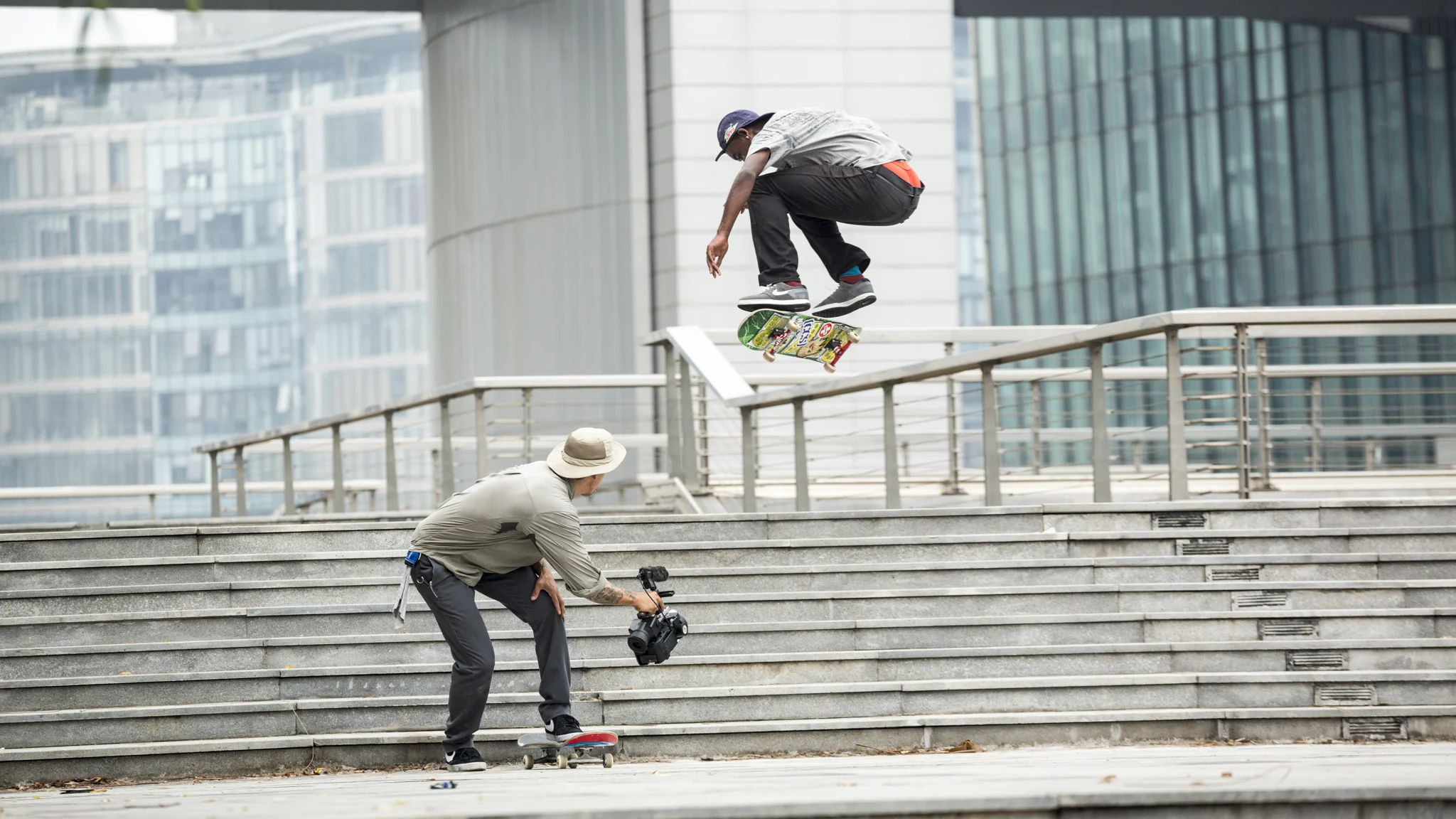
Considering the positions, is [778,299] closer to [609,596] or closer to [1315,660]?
[609,596]

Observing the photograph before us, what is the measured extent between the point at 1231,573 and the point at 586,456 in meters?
3.32

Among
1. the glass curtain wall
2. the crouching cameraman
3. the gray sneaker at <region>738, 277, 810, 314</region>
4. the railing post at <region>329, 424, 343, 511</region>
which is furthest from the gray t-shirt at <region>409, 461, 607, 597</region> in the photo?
the glass curtain wall

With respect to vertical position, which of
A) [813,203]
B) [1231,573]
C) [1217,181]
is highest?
[1217,181]

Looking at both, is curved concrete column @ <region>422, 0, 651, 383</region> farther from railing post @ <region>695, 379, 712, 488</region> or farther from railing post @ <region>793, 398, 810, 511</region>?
railing post @ <region>793, 398, 810, 511</region>

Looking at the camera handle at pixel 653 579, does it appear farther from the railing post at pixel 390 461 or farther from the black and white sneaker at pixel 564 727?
the railing post at pixel 390 461

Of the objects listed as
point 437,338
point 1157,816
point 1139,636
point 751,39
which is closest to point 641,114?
point 751,39

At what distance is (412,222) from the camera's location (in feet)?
340

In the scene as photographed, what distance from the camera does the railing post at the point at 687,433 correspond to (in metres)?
11.7

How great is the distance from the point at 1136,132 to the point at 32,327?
7828 centimetres

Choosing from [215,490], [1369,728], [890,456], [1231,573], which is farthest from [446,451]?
[1369,728]

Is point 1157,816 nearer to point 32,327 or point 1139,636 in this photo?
point 1139,636

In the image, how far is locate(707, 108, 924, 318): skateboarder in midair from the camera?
639 cm

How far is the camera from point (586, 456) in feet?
23.8

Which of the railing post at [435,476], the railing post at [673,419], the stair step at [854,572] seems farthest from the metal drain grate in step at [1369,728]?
the railing post at [435,476]
